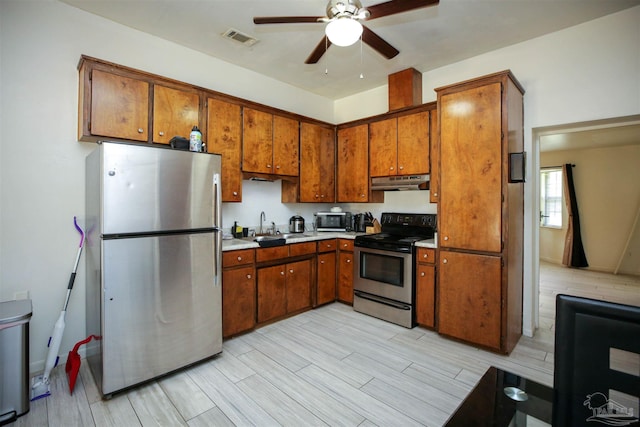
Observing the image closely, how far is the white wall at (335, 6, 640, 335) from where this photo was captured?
2619 mm

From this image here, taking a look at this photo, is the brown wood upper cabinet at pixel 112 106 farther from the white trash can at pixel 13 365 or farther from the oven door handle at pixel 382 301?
the oven door handle at pixel 382 301

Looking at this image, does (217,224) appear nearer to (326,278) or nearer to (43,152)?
(43,152)

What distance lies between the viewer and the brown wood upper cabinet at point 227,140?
311 cm

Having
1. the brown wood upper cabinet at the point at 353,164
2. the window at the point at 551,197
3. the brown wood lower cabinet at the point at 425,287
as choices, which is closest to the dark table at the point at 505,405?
the brown wood lower cabinet at the point at 425,287

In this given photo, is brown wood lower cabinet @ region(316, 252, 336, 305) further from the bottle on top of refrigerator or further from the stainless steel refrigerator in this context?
the bottle on top of refrigerator

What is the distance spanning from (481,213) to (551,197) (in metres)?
5.94

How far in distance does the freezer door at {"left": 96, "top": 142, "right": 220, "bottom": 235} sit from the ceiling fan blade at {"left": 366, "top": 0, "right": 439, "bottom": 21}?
5.37 feet

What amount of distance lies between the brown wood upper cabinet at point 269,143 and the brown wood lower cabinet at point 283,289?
3.84ft

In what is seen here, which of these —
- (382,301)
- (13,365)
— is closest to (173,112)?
(13,365)

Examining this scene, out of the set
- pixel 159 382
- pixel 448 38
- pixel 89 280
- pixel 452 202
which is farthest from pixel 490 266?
pixel 89 280

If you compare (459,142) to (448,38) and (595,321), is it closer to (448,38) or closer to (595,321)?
(448,38)

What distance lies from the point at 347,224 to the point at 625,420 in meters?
3.60

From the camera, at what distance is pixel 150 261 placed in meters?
2.24

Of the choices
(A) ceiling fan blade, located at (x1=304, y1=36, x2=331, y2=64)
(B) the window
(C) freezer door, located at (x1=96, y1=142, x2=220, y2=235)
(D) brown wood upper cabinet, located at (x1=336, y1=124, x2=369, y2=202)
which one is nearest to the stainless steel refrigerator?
(C) freezer door, located at (x1=96, y1=142, x2=220, y2=235)
